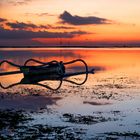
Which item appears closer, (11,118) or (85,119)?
(11,118)

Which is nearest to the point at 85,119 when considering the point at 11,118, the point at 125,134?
the point at 125,134

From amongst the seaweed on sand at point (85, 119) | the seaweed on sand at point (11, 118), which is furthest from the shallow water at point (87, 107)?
the seaweed on sand at point (11, 118)

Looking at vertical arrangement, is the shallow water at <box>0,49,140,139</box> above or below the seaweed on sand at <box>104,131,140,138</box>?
above

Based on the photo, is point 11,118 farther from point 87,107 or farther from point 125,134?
point 125,134

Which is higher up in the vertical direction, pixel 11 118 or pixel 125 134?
pixel 11 118

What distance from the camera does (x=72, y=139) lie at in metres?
24.5

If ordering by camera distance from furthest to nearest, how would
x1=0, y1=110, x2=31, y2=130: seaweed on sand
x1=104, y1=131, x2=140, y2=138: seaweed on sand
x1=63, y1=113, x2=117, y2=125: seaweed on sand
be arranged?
x1=63, y1=113, x2=117, y2=125: seaweed on sand
x1=0, y1=110, x2=31, y2=130: seaweed on sand
x1=104, y1=131, x2=140, y2=138: seaweed on sand

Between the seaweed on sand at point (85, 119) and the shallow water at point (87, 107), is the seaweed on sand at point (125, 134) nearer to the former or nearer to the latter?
the shallow water at point (87, 107)

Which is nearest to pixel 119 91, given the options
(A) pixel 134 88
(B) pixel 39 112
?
(A) pixel 134 88

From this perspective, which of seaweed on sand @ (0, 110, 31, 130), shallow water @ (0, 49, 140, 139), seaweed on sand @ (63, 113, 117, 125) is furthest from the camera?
seaweed on sand @ (63, 113, 117, 125)

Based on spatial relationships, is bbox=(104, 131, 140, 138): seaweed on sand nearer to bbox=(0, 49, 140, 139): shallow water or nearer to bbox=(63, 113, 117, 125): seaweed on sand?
bbox=(0, 49, 140, 139): shallow water

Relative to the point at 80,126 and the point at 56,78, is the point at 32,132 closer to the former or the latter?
the point at 80,126

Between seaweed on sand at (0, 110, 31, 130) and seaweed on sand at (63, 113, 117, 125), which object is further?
seaweed on sand at (63, 113, 117, 125)

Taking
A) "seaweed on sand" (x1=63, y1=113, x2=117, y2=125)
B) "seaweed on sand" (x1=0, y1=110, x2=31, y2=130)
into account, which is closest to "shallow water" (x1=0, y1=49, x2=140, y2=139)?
"seaweed on sand" (x1=63, y1=113, x2=117, y2=125)
